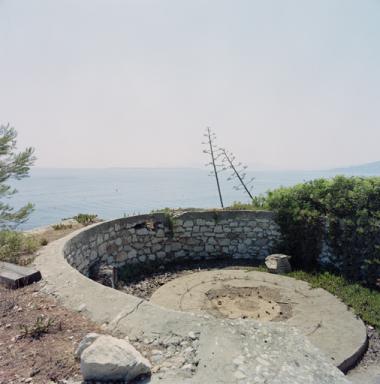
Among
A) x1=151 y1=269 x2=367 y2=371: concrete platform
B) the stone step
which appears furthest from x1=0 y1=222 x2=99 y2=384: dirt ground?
x1=151 y1=269 x2=367 y2=371: concrete platform

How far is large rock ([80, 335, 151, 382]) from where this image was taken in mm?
2650

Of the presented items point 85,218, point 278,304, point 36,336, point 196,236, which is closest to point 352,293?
point 278,304

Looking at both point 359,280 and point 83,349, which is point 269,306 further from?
point 83,349

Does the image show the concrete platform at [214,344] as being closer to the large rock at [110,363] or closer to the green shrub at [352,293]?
the large rock at [110,363]

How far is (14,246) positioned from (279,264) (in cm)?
611

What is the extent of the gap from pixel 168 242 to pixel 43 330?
6.22 meters

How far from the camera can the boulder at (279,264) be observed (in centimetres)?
846

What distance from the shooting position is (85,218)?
983cm

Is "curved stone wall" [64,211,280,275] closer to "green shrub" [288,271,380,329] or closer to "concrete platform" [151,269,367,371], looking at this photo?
"concrete platform" [151,269,367,371]

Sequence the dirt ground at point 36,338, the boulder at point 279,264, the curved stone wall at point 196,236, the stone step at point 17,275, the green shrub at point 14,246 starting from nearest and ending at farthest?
the dirt ground at point 36,338, the stone step at point 17,275, the green shrub at point 14,246, the boulder at point 279,264, the curved stone wall at point 196,236

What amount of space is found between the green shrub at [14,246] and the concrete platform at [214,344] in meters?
2.35

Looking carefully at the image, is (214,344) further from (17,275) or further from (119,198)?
(119,198)

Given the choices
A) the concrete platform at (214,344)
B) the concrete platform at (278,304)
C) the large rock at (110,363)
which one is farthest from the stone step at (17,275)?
the large rock at (110,363)

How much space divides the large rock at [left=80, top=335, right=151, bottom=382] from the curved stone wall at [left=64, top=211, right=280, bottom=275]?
20.5 ft
